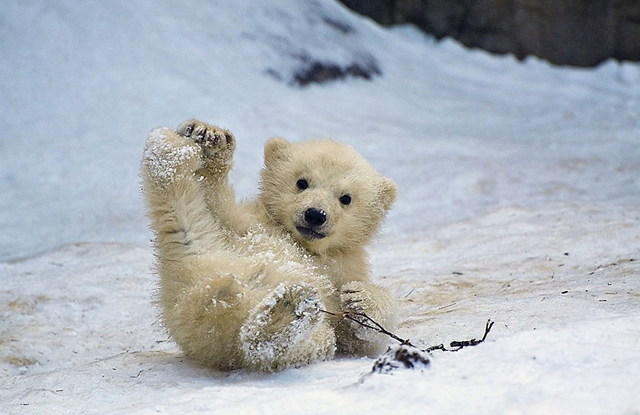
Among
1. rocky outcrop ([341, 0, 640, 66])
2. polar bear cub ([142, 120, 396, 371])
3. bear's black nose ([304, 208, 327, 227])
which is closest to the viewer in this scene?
polar bear cub ([142, 120, 396, 371])

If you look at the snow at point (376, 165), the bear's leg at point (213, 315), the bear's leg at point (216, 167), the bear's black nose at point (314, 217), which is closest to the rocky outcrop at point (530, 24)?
the snow at point (376, 165)

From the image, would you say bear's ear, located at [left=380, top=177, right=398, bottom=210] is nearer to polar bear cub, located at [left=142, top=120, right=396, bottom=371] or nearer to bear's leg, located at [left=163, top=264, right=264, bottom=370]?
polar bear cub, located at [left=142, top=120, right=396, bottom=371]

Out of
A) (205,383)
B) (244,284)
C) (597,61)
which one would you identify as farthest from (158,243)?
(597,61)

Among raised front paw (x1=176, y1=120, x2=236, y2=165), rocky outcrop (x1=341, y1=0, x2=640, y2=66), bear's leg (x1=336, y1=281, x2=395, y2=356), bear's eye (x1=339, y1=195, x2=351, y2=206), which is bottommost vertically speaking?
bear's leg (x1=336, y1=281, x2=395, y2=356)

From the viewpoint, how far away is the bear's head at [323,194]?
148 inches

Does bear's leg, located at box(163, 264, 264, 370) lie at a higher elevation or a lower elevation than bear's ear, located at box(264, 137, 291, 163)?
lower

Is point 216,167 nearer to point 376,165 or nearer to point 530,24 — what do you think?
point 376,165

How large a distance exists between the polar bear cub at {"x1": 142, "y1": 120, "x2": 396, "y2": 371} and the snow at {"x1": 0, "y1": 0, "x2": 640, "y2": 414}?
15cm

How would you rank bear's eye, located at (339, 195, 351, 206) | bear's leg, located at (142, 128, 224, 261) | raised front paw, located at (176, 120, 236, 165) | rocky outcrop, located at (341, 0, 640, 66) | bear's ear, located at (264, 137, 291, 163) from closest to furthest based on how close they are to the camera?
1. bear's leg, located at (142, 128, 224, 261)
2. raised front paw, located at (176, 120, 236, 165)
3. bear's eye, located at (339, 195, 351, 206)
4. bear's ear, located at (264, 137, 291, 163)
5. rocky outcrop, located at (341, 0, 640, 66)

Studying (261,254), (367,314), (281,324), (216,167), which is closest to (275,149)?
(216,167)

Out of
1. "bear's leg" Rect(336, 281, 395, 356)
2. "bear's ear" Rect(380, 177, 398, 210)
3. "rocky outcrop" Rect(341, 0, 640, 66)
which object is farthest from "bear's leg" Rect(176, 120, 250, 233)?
"rocky outcrop" Rect(341, 0, 640, 66)

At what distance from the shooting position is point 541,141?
9.66 m

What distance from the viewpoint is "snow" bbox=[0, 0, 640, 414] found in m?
2.58

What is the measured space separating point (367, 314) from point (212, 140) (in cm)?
96
